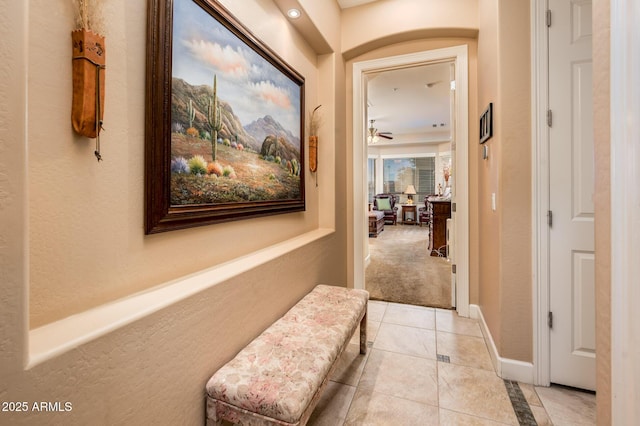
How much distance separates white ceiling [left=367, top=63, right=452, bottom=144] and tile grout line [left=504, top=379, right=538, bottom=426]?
2.89 m

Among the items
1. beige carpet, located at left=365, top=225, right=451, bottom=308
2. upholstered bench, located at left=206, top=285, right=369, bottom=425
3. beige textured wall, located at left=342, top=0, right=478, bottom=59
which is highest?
beige textured wall, located at left=342, top=0, right=478, bottom=59

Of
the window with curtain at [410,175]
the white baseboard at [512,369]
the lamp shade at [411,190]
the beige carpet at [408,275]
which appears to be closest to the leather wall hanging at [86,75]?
the white baseboard at [512,369]

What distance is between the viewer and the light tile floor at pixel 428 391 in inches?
61.5

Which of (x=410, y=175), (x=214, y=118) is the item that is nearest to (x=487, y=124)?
(x=214, y=118)

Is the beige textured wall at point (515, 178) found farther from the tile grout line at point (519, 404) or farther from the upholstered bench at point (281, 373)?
the upholstered bench at point (281, 373)

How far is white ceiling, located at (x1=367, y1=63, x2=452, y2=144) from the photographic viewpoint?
4.64 m

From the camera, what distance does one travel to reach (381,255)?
546cm

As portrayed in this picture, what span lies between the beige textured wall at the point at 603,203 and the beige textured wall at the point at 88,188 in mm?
1499

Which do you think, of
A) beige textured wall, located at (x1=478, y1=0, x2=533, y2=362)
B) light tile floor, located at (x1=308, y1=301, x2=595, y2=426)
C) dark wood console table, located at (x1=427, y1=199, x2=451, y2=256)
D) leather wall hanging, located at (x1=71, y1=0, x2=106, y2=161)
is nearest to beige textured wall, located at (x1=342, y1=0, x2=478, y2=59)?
beige textured wall, located at (x1=478, y1=0, x2=533, y2=362)

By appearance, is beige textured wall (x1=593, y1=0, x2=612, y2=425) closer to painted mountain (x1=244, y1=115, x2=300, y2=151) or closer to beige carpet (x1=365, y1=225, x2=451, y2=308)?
painted mountain (x1=244, y1=115, x2=300, y2=151)

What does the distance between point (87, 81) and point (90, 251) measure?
54 centimetres

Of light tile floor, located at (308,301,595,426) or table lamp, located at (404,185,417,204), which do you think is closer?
light tile floor, located at (308,301,595,426)

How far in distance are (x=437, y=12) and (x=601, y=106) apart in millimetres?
2459

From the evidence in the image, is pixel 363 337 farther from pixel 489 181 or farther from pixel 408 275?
→ pixel 408 275
